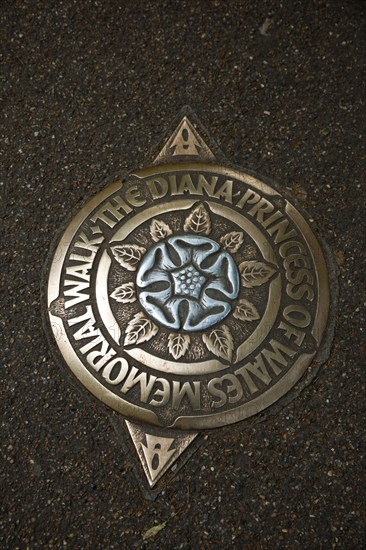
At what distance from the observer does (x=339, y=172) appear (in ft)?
5.87

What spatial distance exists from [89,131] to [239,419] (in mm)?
977

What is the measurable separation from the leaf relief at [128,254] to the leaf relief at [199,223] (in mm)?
148

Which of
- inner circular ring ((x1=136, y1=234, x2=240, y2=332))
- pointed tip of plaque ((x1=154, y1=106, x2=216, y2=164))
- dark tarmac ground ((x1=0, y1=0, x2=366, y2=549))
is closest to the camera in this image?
dark tarmac ground ((x1=0, y1=0, x2=366, y2=549))

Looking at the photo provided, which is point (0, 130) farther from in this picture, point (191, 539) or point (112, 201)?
point (191, 539)

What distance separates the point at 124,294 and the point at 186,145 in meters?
0.51

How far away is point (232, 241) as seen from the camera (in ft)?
5.49

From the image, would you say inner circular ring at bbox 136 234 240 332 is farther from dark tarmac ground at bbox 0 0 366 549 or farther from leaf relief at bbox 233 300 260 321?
dark tarmac ground at bbox 0 0 366 549

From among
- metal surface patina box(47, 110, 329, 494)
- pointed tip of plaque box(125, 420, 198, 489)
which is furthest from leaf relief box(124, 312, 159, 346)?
pointed tip of plaque box(125, 420, 198, 489)

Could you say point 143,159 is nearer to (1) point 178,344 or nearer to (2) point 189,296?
(2) point 189,296

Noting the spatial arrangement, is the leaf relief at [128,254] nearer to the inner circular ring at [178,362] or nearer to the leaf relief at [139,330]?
the inner circular ring at [178,362]

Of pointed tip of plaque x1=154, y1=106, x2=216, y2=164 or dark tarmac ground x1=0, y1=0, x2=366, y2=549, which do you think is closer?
dark tarmac ground x1=0, y1=0, x2=366, y2=549

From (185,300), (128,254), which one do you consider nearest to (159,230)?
(128,254)

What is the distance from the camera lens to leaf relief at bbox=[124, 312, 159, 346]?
1.60 meters

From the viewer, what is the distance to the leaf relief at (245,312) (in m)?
1.61
